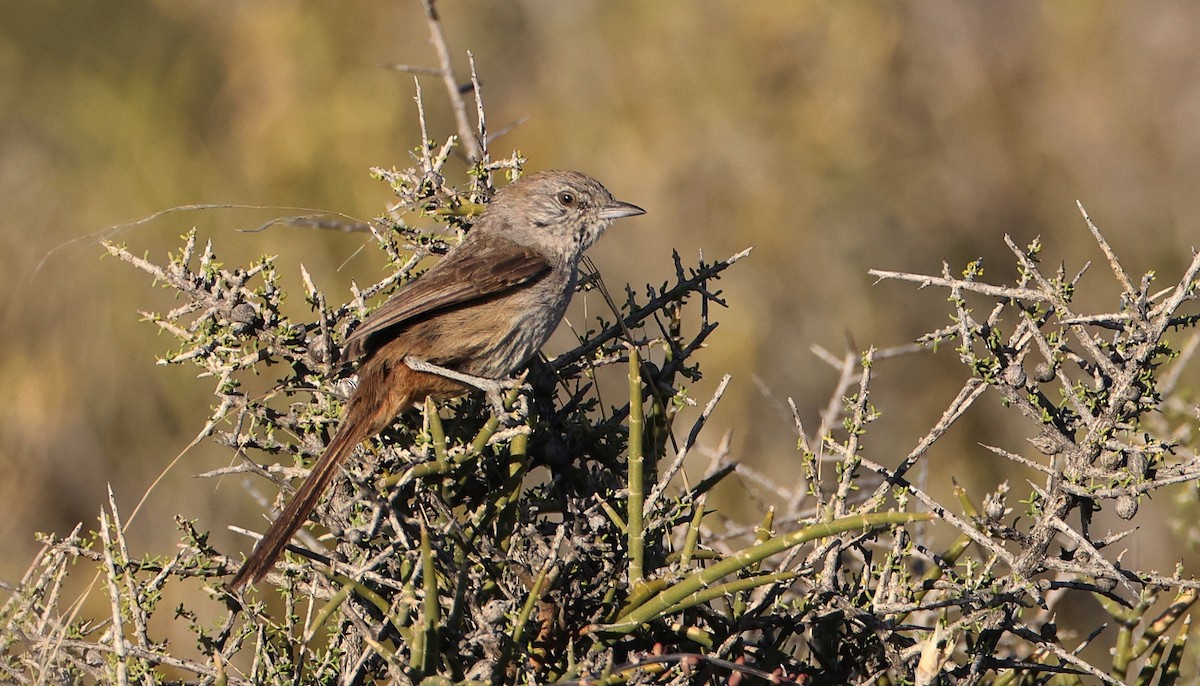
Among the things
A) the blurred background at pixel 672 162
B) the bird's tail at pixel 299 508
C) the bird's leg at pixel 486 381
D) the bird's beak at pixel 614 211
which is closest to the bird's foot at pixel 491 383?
the bird's leg at pixel 486 381

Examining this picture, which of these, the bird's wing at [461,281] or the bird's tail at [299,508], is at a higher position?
the bird's wing at [461,281]

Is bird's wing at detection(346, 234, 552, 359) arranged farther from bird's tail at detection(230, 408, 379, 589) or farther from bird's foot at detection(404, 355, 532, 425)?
bird's tail at detection(230, 408, 379, 589)

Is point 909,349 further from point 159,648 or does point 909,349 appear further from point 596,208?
point 159,648

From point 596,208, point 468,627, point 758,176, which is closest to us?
point 468,627

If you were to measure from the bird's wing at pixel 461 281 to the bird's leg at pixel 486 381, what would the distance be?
0.14 meters

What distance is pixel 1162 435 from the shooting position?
131 inches

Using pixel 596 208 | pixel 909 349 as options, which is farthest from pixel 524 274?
pixel 909 349

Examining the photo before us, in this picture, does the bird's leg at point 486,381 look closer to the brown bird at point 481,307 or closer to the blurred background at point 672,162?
the brown bird at point 481,307

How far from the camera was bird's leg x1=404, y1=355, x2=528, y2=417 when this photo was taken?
2.92m

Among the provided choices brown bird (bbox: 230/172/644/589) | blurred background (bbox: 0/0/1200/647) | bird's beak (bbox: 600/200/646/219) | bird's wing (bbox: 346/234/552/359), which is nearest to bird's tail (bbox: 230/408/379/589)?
brown bird (bbox: 230/172/644/589)

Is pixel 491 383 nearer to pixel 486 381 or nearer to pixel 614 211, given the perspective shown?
pixel 486 381

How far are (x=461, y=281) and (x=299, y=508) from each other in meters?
1.07

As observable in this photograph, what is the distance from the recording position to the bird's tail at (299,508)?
2432 mm

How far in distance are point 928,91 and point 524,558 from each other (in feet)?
19.0
